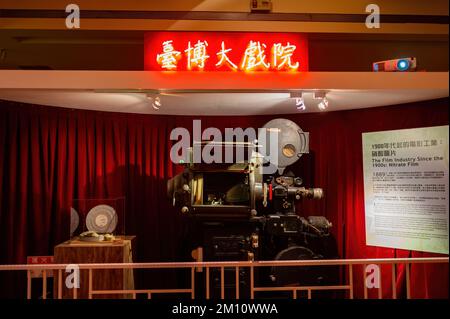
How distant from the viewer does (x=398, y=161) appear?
12.1 feet

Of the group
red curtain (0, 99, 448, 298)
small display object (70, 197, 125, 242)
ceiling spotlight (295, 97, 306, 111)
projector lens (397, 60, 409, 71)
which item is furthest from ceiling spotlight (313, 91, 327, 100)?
small display object (70, 197, 125, 242)

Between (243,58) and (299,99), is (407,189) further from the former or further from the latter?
(243,58)

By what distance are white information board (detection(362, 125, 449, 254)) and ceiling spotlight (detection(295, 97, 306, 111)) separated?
2.38 feet

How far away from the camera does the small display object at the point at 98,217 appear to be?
3.83m

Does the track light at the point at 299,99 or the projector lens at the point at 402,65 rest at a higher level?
the projector lens at the point at 402,65

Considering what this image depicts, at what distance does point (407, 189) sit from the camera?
3621 millimetres

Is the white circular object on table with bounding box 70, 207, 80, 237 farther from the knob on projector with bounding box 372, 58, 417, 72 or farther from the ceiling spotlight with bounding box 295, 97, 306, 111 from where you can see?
the knob on projector with bounding box 372, 58, 417, 72

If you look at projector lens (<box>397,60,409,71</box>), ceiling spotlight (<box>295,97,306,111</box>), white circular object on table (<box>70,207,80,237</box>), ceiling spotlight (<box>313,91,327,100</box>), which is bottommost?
white circular object on table (<box>70,207,80,237</box>)

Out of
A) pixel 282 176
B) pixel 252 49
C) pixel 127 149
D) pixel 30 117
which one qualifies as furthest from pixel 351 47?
pixel 30 117

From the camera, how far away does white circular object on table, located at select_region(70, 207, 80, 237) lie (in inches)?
154

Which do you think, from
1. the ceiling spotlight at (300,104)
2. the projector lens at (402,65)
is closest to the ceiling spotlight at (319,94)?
the ceiling spotlight at (300,104)

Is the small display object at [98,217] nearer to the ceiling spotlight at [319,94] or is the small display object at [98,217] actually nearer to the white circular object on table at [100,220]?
the white circular object on table at [100,220]

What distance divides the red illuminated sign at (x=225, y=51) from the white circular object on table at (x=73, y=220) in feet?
5.78

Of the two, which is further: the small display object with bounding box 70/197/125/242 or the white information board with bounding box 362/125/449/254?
the small display object with bounding box 70/197/125/242
